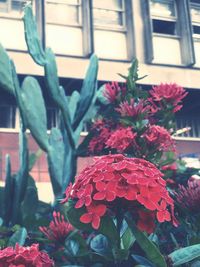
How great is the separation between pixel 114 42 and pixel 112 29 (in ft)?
0.67

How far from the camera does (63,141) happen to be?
3.35 m

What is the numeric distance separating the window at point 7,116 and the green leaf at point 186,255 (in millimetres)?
5143

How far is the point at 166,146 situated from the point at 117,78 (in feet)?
13.4

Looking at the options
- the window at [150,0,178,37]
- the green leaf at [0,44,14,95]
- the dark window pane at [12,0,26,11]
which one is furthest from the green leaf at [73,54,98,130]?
the window at [150,0,178,37]

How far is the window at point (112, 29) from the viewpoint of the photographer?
6910 mm

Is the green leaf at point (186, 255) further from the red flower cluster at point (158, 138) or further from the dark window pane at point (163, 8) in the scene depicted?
the dark window pane at point (163, 8)

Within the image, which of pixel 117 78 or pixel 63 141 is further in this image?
pixel 117 78

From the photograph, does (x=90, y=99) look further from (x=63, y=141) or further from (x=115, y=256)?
(x=115, y=256)

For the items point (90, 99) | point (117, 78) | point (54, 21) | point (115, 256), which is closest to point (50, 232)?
point (115, 256)

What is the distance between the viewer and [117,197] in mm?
1366

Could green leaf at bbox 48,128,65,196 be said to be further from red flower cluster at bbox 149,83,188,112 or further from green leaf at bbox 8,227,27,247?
green leaf at bbox 8,227,27,247

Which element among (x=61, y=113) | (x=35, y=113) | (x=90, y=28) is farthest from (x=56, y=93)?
(x=90, y=28)

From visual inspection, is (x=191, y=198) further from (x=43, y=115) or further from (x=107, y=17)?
(x=107, y=17)

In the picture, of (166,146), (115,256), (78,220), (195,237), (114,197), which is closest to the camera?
(114,197)
